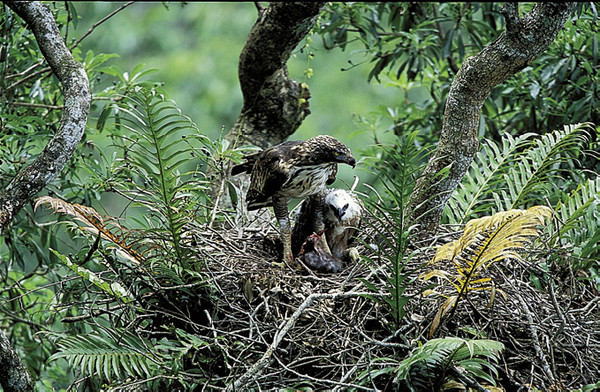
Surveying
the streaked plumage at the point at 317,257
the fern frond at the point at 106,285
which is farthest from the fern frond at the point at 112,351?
the streaked plumage at the point at 317,257

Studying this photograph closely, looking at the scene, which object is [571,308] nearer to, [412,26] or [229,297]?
[229,297]

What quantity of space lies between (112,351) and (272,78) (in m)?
2.05

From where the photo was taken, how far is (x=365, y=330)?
254 centimetres

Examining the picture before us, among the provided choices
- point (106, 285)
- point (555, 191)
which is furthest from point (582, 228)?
point (106, 285)

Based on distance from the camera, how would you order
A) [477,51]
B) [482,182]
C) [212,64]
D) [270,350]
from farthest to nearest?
[212,64], [477,51], [482,182], [270,350]

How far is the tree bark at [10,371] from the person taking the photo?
261cm

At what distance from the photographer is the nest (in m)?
2.37

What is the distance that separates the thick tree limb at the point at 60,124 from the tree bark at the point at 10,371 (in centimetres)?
49

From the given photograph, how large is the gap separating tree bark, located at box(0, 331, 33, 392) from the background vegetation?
0.18 metres

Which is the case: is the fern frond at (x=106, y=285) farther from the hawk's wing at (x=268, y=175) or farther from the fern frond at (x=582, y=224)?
the fern frond at (x=582, y=224)

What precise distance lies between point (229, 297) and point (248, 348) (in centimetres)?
32

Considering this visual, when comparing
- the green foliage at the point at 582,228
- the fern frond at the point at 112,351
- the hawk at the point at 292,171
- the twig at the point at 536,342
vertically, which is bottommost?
the twig at the point at 536,342

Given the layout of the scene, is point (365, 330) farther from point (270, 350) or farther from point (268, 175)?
point (268, 175)

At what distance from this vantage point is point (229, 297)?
2.71 metres
